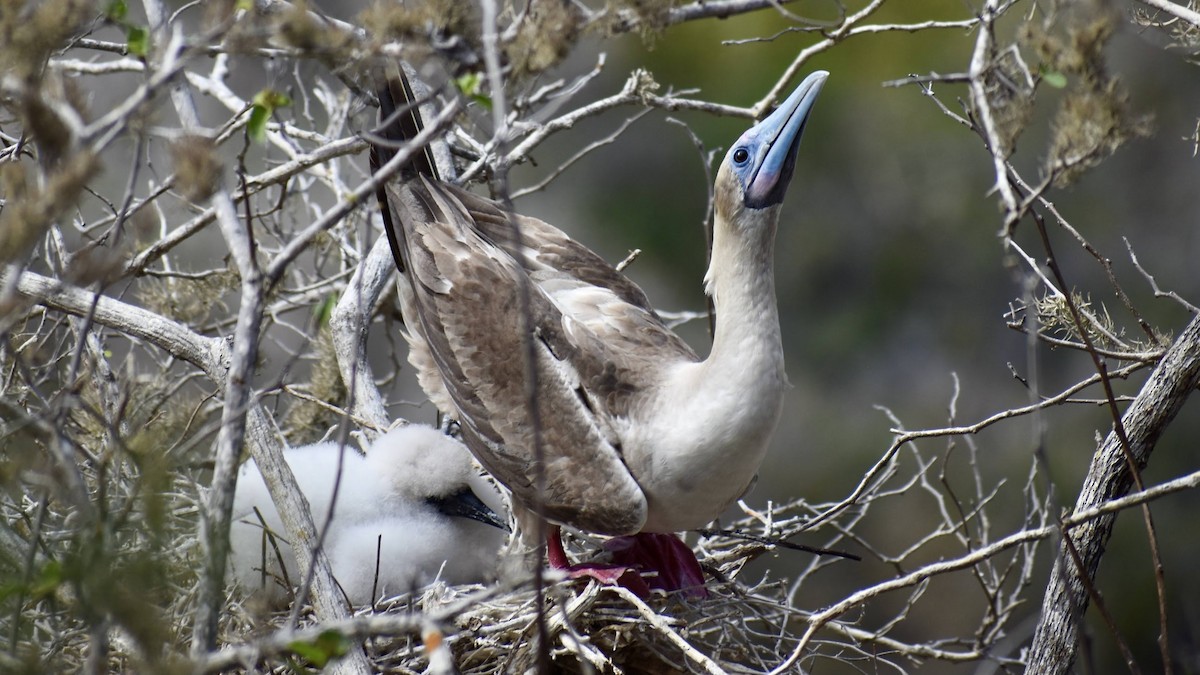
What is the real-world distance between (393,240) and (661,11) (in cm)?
142

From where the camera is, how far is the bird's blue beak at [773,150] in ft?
7.80

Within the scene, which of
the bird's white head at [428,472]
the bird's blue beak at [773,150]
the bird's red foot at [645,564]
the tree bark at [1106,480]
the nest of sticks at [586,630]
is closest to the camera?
the tree bark at [1106,480]

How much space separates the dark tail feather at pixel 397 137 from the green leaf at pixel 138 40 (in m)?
0.57

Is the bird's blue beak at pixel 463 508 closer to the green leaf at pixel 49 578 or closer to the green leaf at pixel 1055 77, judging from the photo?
the green leaf at pixel 49 578

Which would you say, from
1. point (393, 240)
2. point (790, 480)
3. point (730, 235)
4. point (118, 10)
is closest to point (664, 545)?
point (730, 235)

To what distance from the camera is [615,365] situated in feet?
8.45

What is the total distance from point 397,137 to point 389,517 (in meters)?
0.90

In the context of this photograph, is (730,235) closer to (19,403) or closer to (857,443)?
(19,403)

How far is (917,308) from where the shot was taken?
816 cm

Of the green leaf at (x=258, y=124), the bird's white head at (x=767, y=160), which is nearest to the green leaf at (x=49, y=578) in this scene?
the green leaf at (x=258, y=124)

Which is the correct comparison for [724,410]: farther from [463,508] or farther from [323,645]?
[323,645]

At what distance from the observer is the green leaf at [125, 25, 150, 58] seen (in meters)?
1.63

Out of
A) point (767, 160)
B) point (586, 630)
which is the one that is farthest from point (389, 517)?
point (767, 160)

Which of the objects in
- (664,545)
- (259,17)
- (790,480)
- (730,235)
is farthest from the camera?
(790,480)
